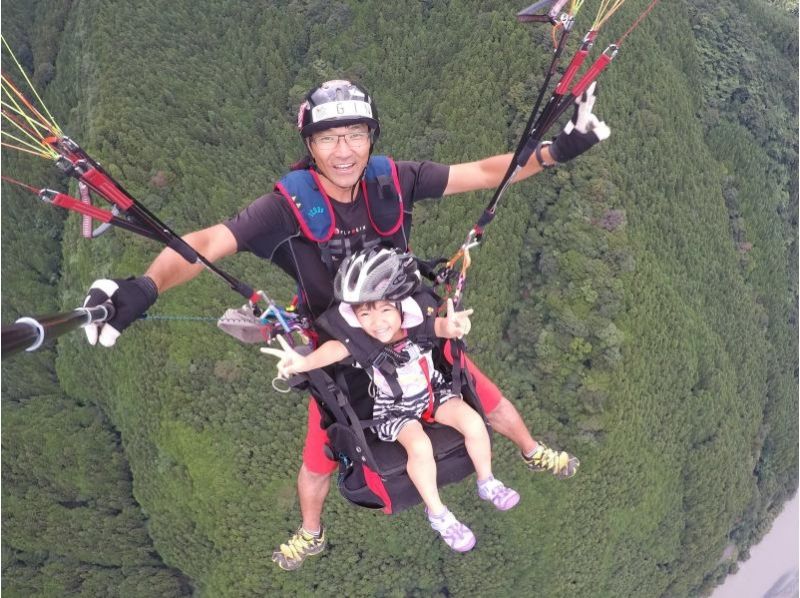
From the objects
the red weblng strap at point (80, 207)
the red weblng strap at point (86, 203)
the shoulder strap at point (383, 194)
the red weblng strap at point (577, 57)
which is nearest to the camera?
the red weblng strap at point (80, 207)

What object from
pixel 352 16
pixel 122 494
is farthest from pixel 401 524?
pixel 352 16

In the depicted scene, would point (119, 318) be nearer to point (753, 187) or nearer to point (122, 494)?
point (122, 494)

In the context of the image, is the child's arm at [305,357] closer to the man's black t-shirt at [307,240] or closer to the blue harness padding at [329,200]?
the man's black t-shirt at [307,240]

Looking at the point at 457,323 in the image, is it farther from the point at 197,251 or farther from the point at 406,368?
the point at 197,251

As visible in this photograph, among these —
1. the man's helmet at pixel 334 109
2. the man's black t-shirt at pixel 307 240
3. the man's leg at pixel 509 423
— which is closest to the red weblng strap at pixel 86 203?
the man's black t-shirt at pixel 307 240

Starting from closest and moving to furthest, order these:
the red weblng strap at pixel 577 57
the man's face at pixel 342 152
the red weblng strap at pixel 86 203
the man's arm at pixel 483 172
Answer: the red weblng strap at pixel 86 203
the red weblng strap at pixel 577 57
the man's face at pixel 342 152
the man's arm at pixel 483 172

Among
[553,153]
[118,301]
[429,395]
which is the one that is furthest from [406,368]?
[118,301]

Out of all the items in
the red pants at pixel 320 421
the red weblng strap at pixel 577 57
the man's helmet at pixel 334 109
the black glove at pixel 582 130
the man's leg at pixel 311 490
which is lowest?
the man's leg at pixel 311 490

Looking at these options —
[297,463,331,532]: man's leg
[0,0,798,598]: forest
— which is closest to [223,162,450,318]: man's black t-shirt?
[297,463,331,532]: man's leg
